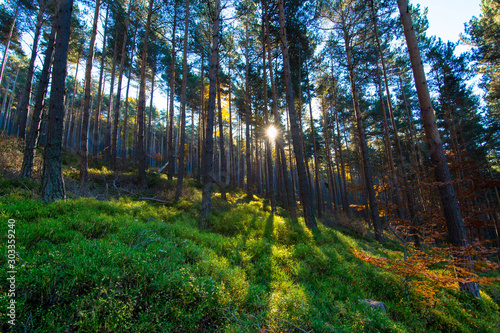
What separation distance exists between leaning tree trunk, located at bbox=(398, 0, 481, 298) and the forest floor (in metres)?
1.59

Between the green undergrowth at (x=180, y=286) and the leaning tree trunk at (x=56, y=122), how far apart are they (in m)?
0.64

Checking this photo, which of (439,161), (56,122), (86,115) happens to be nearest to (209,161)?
(56,122)

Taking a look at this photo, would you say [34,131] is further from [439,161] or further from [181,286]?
[439,161]

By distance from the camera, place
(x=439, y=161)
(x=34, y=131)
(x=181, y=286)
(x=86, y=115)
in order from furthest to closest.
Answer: (x=86, y=115) < (x=34, y=131) < (x=439, y=161) < (x=181, y=286)

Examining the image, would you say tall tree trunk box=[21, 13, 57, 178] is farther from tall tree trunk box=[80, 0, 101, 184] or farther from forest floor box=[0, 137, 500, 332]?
tall tree trunk box=[80, 0, 101, 184]

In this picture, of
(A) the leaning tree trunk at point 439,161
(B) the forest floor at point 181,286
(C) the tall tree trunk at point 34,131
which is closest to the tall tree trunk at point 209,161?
(B) the forest floor at point 181,286

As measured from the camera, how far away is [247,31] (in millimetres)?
13922

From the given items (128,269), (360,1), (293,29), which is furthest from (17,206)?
(360,1)

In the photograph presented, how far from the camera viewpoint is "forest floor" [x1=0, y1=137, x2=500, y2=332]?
2045mm

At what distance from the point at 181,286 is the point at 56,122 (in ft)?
18.6

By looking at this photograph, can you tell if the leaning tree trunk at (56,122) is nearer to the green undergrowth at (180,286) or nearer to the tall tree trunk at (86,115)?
the green undergrowth at (180,286)

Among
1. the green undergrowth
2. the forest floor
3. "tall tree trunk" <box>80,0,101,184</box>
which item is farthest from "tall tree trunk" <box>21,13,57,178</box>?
"tall tree trunk" <box>80,0,101,184</box>

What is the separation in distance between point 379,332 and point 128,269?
3.76 meters

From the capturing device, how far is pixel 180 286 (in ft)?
8.67
